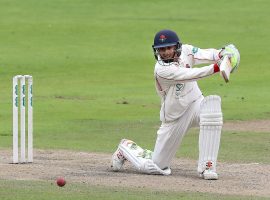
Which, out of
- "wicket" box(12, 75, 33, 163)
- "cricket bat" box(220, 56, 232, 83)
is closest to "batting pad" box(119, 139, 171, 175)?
"wicket" box(12, 75, 33, 163)

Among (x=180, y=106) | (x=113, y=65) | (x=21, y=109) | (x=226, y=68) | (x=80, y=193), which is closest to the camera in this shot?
(x=80, y=193)

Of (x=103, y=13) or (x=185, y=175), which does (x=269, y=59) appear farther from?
(x=185, y=175)

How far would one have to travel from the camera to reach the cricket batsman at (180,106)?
1025cm


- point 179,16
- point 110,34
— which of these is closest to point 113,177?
point 110,34

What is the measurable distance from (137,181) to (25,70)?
51.4 ft

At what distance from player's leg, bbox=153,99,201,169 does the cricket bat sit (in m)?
0.70

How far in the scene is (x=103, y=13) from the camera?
112 ft

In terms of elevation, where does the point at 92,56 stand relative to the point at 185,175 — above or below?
above

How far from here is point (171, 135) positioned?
423 inches

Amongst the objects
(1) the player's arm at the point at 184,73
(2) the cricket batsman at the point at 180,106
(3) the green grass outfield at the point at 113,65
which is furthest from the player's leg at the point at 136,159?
(3) the green grass outfield at the point at 113,65

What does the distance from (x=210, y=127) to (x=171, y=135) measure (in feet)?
1.98

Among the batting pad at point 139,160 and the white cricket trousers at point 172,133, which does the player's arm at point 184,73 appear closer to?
the white cricket trousers at point 172,133

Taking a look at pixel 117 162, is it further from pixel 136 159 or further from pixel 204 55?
pixel 204 55

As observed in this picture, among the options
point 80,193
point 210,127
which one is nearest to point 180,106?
point 210,127
